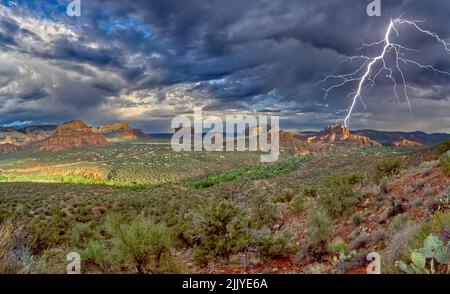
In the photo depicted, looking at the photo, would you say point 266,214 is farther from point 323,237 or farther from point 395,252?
point 395,252

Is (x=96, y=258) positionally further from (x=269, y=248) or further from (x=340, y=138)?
(x=340, y=138)

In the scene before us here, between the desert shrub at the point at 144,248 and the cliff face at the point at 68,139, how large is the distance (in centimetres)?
14776

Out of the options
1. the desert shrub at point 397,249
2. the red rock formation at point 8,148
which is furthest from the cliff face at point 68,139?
the desert shrub at point 397,249

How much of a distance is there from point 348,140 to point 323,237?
9822cm

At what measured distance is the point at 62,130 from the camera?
633 ft

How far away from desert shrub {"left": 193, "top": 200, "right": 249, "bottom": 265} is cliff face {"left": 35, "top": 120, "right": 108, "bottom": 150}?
14588 centimetres

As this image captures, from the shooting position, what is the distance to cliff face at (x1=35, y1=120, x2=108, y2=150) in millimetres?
156250

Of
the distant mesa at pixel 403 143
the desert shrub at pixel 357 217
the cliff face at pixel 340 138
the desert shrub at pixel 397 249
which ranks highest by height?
the cliff face at pixel 340 138

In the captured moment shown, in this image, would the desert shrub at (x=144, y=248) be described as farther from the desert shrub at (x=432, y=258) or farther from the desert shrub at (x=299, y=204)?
the desert shrub at (x=299, y=204)

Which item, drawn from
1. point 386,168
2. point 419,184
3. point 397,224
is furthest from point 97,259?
point 386,168

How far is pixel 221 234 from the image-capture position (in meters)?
11.5

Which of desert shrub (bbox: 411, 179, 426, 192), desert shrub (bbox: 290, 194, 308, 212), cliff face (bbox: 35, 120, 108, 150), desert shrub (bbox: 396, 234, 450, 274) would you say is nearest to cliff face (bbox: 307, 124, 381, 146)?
desert shrub (bbox: 290, 194, 308, 212)

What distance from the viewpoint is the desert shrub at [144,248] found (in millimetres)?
8531
